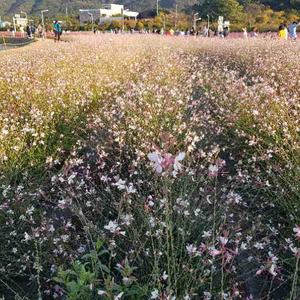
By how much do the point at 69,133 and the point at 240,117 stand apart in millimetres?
2201

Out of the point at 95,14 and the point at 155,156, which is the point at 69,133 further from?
the point at 95,14

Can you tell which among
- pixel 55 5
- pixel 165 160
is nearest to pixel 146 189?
pixel 165 160

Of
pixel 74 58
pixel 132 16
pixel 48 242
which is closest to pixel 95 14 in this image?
pixel 132 16

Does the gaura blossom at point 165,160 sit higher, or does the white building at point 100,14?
the white building at point 100,14

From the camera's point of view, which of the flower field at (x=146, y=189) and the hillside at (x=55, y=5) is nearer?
the flower field at (x=146, y=189)

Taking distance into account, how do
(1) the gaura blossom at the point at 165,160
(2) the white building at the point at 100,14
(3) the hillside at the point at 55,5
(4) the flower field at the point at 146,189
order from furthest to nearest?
1. (3) the hillside at the point at 55,5
2. (2) the white building at the point at 100,14
3. (4) the flower field at the point at 146,189
4. (1) the gaura blossom at the point at 165,160

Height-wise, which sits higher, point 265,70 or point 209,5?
point 209,5

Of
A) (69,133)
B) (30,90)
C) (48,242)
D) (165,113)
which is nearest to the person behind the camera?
(48,242)

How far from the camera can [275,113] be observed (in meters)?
3.90

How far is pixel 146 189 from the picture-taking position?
9.23ft

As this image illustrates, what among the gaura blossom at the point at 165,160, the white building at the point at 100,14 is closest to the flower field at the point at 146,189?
the gaura blossom at the point at 165,160

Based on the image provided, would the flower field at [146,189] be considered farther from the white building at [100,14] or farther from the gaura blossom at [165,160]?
the white building at [100,14]

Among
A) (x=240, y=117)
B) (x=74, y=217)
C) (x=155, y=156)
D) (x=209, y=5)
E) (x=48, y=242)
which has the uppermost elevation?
(x=209, y=5)

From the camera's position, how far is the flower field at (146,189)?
1.89 m
